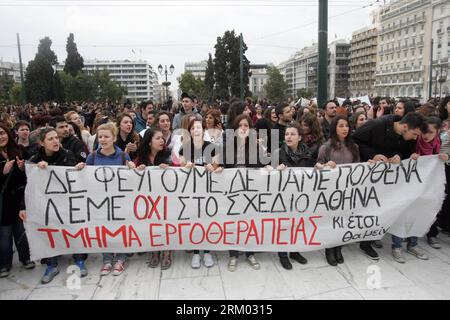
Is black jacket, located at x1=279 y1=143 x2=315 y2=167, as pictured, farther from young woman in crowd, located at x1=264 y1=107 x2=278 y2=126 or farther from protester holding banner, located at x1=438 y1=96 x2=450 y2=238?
young woman in crowd, located at x1=264 y1=107 x2=278 y2=126

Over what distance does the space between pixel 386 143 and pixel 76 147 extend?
3.74 meters

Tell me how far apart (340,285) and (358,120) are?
2.85m

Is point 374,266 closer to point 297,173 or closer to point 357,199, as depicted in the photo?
point 357,199

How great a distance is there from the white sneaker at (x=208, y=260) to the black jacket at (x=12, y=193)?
2.08 m

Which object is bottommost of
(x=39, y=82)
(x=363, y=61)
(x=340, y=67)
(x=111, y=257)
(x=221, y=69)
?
(x=111, y=257)

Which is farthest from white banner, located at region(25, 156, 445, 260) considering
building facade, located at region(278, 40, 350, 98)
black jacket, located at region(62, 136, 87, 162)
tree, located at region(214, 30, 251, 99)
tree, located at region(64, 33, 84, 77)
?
building facade, located at region(278, 40, 350, 98)

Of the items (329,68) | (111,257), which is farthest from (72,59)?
(329,68)

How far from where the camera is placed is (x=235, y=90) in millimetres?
44625

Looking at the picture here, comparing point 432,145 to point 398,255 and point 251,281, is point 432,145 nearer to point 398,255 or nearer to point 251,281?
point 398,255

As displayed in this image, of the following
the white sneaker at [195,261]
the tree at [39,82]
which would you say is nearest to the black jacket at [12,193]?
the white sneaker at [195,261]

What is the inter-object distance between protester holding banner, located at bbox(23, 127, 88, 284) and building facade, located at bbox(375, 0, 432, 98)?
2994 inches

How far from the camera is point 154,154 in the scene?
4055mm
